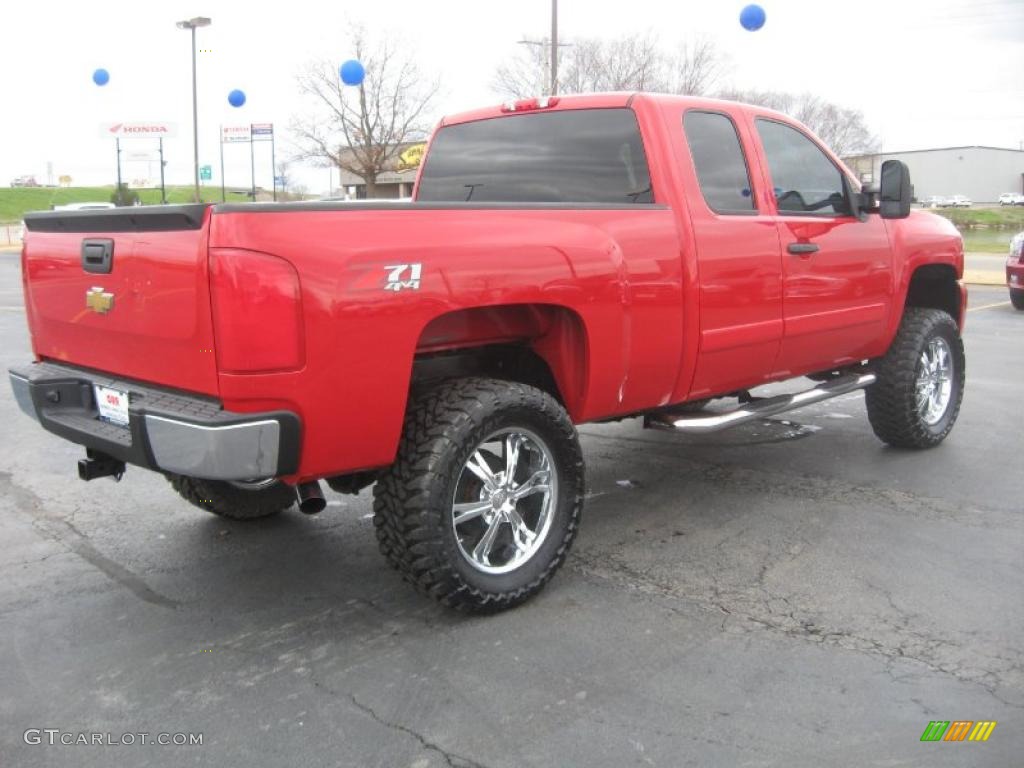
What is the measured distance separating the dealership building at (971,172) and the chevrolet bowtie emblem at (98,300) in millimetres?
101633

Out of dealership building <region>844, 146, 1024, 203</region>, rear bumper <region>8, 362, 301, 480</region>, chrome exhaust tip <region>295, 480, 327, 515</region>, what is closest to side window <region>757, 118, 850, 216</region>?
chrome exhaust tip <region>295, 480, 327, 515</region>

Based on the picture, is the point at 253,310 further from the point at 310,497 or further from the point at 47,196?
the point at 47,196

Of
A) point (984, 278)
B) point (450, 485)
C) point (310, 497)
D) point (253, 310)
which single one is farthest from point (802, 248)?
point (984, 278)

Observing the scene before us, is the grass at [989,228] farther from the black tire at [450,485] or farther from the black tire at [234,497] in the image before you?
the black tire at [450,485]

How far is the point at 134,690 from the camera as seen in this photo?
10.1ft

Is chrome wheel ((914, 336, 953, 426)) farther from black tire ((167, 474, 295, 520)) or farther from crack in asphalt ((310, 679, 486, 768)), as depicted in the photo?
crack in asphalt ((310, 679, 486, 768))

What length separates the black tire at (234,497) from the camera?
432cm

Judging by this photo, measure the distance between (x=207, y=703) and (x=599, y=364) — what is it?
189 cm

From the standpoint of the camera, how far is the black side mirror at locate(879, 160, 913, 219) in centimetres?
508

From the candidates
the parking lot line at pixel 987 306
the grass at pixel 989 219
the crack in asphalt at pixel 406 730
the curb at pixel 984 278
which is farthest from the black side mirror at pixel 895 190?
the grass at pixel 989 219

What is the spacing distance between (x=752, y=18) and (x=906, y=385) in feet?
50.4

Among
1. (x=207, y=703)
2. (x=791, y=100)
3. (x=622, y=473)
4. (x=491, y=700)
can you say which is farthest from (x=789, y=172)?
(x=791, y=100)

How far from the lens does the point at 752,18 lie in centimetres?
1905

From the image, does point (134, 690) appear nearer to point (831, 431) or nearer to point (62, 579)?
point (62, 579)
